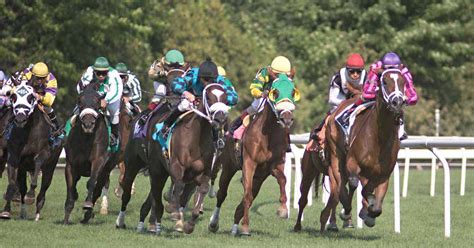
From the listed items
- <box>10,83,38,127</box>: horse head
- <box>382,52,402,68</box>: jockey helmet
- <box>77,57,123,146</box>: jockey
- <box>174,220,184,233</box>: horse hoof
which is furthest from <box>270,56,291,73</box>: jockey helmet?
<box>10,83,38,127</box>: horse head

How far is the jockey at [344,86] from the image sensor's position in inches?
640

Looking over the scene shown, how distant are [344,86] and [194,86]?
2523 mm

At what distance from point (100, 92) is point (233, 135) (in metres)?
2.08

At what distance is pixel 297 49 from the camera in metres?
48.3

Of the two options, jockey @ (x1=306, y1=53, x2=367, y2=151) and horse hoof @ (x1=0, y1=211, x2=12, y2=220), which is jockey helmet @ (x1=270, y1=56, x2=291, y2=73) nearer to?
jockey @ (x1=306, y1=53, x2=367, y2=151)

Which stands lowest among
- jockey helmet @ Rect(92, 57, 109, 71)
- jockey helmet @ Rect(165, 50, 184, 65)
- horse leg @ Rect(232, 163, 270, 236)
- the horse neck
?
horse leg @ Rect(232, 163, 270, 236)

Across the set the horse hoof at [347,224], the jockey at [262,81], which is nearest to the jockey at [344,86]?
the jockey at [262,81]

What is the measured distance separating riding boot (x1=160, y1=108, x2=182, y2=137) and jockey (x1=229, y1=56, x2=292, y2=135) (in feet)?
3.59

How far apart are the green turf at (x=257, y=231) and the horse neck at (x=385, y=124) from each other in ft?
3.92

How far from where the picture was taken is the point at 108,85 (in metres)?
17.1

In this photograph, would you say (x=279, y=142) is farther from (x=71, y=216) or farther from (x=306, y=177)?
(x=71, y=216)

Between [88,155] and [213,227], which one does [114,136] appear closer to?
[88,155]

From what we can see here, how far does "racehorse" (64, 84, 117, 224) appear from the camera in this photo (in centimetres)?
1652

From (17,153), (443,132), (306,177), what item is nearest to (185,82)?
(306,177)
